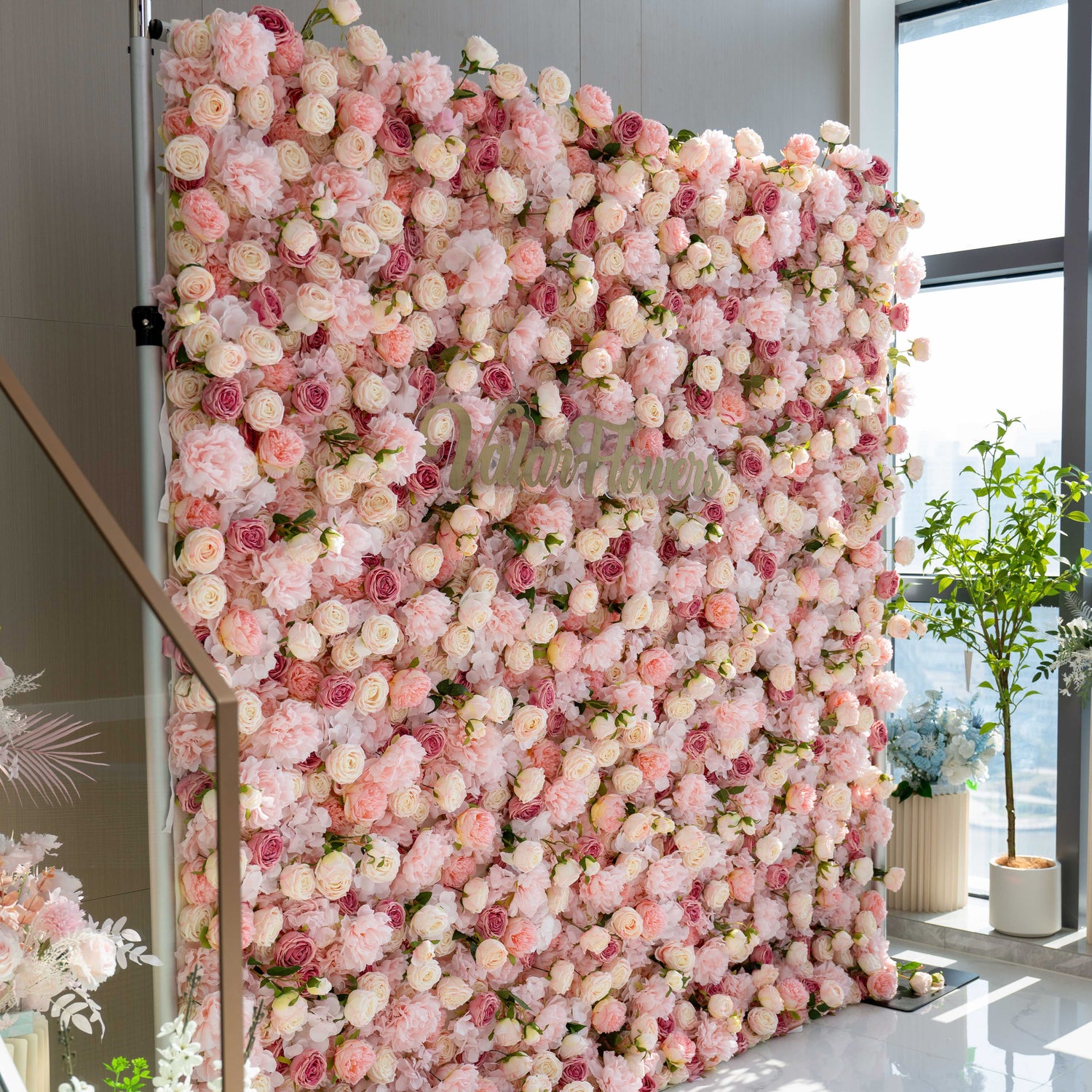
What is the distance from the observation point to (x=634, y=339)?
3.19 m

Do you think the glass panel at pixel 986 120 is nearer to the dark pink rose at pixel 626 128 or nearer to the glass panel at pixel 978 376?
the glass panel at pixel 978 376

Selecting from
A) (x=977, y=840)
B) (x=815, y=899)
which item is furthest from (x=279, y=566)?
(x=977, y=840)

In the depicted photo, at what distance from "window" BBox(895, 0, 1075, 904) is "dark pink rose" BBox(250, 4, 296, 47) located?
2.82 m

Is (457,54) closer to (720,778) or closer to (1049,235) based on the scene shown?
(720,778)

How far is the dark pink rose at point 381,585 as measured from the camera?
269cm

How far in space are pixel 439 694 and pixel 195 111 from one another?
137 centimetres

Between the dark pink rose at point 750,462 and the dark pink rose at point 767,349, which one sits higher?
the dark pink rose at point 767,349

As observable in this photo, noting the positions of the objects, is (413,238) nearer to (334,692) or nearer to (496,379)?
(496,379)

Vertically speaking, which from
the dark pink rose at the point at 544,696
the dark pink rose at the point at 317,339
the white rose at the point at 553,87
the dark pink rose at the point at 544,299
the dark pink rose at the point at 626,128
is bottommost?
the dark pink rose at the point at 544,696

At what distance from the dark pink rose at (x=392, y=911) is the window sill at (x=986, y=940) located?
2.52m

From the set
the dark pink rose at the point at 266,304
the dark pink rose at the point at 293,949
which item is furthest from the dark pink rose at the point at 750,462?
the dark pink rose at the point at 293,949

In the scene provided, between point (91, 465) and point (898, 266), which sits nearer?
point (91, 465)

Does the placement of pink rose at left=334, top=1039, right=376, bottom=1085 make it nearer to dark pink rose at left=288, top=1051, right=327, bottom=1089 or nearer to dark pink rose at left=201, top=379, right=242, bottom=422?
dark pink rose at left=288, top=1051, right=327, bottom=1089

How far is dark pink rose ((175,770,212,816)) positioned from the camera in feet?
7.57
